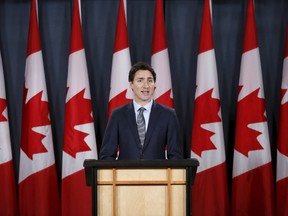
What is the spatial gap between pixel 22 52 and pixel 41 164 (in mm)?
1189

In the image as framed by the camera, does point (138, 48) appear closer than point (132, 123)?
No

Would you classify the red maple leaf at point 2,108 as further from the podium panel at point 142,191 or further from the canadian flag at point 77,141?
the podium panel at point 142,191

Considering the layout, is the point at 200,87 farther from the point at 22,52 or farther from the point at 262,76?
the point at 22,52

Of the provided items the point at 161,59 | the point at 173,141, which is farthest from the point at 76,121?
the point at 173,141

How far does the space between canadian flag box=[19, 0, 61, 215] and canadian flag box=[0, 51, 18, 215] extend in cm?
9

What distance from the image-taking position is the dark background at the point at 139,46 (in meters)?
4.92

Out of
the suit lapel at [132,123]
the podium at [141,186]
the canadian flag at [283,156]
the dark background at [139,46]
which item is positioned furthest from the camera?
the dark background at [139,46]

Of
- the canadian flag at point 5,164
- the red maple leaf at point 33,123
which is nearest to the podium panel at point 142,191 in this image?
the red maple leaf at point 33,123

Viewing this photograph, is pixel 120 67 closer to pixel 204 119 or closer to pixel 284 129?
pixel 204 119

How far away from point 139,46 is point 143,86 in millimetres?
2246

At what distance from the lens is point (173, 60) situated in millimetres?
4984

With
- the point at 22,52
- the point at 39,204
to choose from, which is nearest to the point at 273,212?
the point at 39,204

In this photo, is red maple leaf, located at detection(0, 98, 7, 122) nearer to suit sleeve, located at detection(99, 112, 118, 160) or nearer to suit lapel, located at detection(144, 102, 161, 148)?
suit sleeve, located at detection(99, 112, 118, 160)

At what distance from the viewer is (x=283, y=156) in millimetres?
4461
